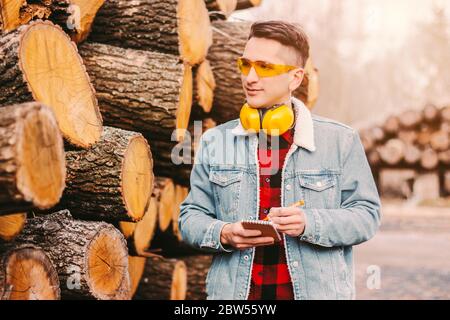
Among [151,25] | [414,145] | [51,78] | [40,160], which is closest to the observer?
[40,160]

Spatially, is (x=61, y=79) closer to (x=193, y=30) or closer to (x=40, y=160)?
(x=40, y=160)

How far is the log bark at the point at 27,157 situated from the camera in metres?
2.19

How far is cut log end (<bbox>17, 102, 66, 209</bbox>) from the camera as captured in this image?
221 cm

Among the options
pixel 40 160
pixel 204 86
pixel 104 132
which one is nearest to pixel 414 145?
pixel 204 86

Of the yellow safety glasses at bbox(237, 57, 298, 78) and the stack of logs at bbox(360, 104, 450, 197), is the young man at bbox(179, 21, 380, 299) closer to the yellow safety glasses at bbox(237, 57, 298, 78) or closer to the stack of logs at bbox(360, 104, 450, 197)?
the yellow safety glasses at bbox(237, 57, 298, 78)

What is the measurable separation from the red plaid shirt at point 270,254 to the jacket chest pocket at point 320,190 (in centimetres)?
10

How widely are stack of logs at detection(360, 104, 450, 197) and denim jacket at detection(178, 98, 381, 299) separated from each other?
31.7ft

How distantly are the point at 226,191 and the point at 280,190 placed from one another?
20 centimetres

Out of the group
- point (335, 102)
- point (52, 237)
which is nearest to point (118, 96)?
point (52, 237)

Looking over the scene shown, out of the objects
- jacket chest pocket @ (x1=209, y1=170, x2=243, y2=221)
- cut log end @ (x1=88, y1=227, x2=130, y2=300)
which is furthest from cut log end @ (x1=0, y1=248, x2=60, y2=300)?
jacket chest pocket @ (x1=209, y1=170, x2=243, y2=221)

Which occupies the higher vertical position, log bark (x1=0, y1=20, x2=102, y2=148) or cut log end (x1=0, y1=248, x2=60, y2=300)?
log bark (x1=0, y1=20, x2=102, y2=148)

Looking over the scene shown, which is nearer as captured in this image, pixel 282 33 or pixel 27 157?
pixel 27 157

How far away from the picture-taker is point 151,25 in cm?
411

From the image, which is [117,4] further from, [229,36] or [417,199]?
[417,199]
